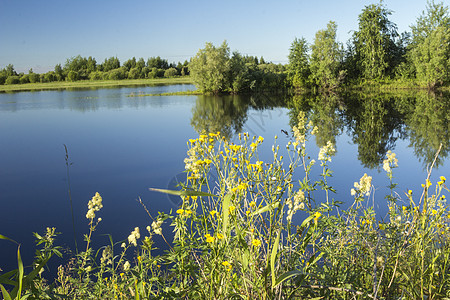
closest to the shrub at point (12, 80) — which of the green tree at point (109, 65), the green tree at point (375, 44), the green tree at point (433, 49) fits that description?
the green tree at point (109, 65)

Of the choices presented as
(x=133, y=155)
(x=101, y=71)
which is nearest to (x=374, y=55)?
(x=133, y=155)

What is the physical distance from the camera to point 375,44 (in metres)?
30.5

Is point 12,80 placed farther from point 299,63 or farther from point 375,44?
point 375,44

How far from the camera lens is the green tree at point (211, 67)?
1111 inches

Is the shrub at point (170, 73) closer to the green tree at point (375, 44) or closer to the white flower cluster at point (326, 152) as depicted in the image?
the green tree at point (375, 44)

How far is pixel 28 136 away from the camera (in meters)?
12.4

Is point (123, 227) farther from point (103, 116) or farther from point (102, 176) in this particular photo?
point (103, 116)

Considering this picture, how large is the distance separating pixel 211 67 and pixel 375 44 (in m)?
16.1

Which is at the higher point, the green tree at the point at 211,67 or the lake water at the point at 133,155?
the green tree at the point at 211,67

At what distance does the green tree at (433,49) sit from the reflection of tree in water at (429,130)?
1014cm

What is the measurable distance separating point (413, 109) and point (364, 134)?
22.0ft

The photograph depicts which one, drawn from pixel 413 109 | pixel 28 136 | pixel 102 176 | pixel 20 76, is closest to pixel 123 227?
pixel 102 176

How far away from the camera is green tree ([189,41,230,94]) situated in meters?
28.2

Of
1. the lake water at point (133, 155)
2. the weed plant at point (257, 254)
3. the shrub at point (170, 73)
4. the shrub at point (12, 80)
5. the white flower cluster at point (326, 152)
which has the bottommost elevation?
the lake water at point (133, 155)
